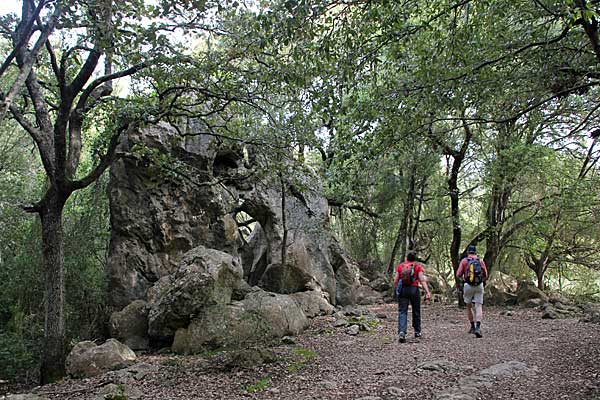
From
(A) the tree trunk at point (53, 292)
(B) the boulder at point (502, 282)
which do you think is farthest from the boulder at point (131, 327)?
(B) the boulder at point (502, 282)

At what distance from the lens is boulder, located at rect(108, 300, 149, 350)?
33.8 ft

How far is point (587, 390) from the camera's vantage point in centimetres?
479

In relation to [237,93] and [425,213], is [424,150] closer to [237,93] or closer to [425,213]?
[425,213]

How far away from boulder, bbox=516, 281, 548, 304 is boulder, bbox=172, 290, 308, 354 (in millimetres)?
8102

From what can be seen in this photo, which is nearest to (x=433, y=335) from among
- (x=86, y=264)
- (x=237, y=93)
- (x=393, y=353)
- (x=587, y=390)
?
(x=393, y=353)

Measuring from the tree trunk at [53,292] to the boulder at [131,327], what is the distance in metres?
2.32

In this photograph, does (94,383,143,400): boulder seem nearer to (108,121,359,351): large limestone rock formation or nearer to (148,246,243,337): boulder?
(108,121,359,351): large limestone rock formation

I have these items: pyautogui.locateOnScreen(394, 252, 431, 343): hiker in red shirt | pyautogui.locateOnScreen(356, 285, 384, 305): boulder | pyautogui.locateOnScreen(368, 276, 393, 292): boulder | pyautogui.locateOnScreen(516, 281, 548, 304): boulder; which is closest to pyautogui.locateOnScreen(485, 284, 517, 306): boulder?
pyautogui.locateOnScreen(516, 281, 548, 304): boulder

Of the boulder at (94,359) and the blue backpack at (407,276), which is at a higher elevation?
the blue backpack at (407,276)

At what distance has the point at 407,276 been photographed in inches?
353

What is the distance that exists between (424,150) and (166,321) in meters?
9.71

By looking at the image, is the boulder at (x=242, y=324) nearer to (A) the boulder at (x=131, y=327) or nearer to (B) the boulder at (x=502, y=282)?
(A) the boulder at (x=131, y=327)

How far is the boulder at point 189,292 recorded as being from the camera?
9.51 meters


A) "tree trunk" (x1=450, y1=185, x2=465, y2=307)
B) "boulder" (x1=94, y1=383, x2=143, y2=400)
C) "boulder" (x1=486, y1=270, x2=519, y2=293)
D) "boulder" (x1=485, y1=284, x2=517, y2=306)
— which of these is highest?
"tree trunk" (x1=450, y1=185, x2=465, y2=307)
